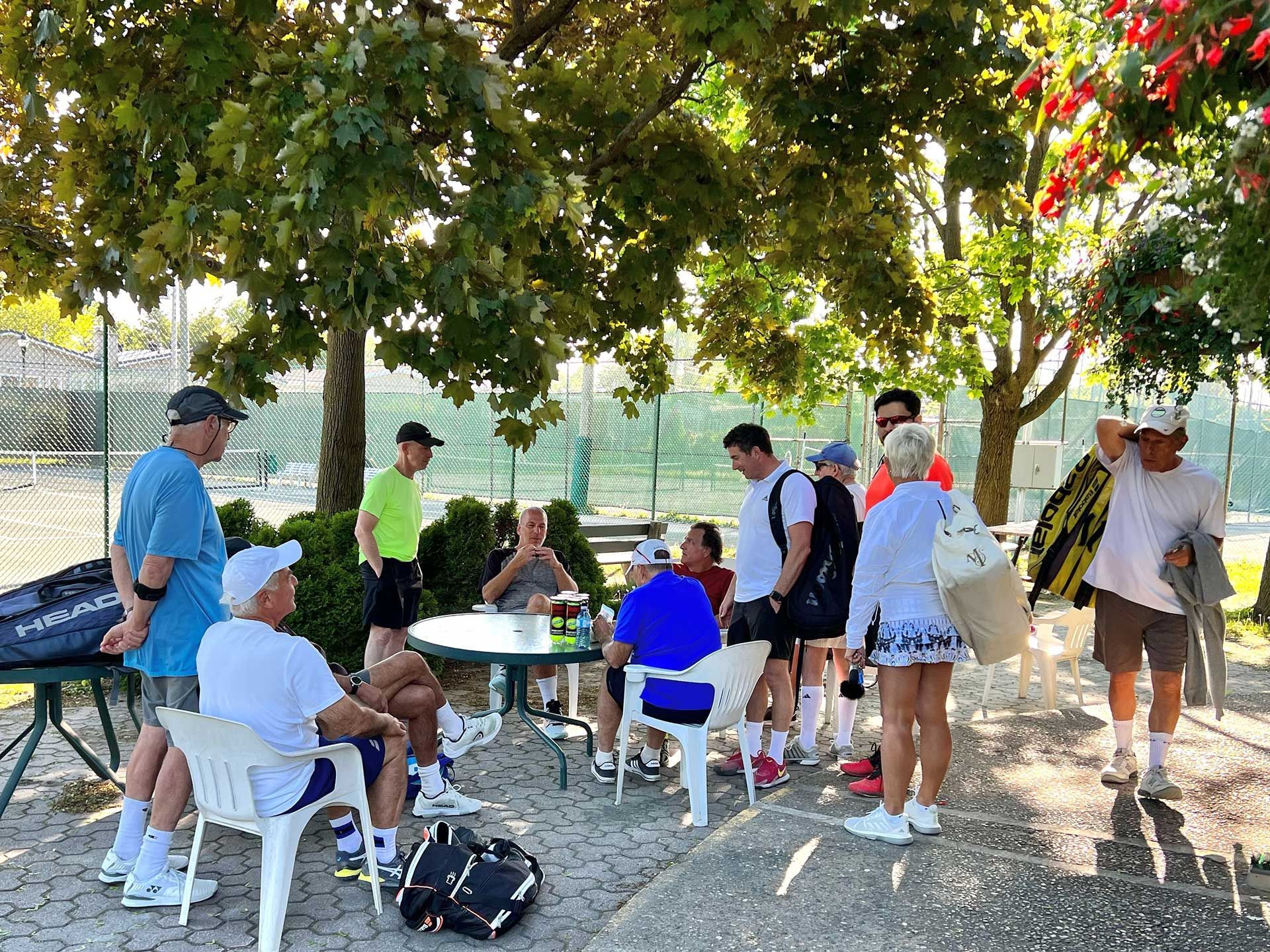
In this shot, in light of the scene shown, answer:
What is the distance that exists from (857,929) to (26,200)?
6.96 meters

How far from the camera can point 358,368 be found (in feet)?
27.2

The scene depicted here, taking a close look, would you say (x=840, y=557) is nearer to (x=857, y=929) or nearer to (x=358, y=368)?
(x=857, y=929)

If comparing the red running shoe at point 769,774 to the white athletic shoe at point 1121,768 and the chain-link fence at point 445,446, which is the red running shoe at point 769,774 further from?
the chain-link fence at point 445,446

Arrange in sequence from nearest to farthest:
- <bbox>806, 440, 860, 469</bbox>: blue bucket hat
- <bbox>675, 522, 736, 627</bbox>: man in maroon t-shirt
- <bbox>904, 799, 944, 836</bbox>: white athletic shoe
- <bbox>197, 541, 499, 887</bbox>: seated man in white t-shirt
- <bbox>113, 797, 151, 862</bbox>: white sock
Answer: <bbox>197, 541, 499, 887</bbox>: seated man in white t-shirt
<bbox>113, 797, 151, 862</bbox>: white sock
<bbox>904, 799, 944, 836</bbox>: white athletic shoe
<bbox>675, 522, 736, 627</bbox>: man in maroon t-shirt
<bbox>806, 440, 860, 469</bbox>: blue bucket hat

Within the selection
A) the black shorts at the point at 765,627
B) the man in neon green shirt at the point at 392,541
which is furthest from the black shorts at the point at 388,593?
the black shorts at the point at 765,627

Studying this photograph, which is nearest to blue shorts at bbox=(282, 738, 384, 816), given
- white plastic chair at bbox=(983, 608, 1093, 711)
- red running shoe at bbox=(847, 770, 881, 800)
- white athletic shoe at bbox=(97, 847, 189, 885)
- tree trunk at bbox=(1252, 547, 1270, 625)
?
white athletic shoe at bbox=(97, 847, 189, 885)

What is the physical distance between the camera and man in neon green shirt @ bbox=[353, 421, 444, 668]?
6.51 metres

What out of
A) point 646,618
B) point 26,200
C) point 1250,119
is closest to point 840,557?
point 646,618

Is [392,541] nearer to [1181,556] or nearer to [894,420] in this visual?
[894,420]

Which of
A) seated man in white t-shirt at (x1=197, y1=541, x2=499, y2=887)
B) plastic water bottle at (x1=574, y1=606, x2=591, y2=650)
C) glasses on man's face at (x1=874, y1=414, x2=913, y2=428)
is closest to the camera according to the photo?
seated man in white t-shirt at (x1=197, y1=541, x2=499, y2=887)

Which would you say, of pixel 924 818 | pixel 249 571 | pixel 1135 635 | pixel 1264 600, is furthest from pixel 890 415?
pixel 1264 600

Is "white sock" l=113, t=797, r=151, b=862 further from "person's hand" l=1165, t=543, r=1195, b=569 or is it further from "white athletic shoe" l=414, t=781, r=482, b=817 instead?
"person's hand" l=1165, t=543, r=1195, b=569

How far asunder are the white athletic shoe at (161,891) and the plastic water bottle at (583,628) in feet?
7.20

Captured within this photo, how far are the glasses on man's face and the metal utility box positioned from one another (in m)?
11.4
